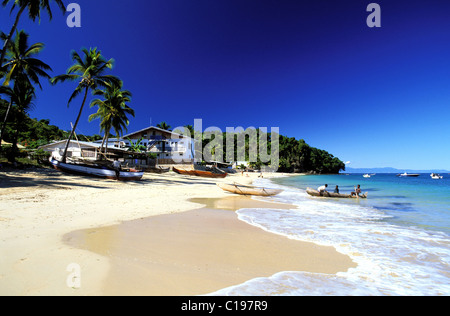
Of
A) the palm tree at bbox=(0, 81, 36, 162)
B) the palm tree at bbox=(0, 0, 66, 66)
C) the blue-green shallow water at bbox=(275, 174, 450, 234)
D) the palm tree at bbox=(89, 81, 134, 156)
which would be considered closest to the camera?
the blue-green shallow water at bbox=(275, 174, 450, 234)

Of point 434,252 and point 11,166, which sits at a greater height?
point 11,166

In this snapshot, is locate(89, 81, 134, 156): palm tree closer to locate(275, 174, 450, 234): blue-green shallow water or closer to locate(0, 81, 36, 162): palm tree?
locate(0, 81, 36, 162): palm tree

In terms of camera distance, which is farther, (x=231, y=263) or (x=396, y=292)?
(x=231, y=263)

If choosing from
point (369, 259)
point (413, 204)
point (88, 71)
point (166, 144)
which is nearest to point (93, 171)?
point (88, 71)

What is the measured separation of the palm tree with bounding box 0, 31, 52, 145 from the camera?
721 inches

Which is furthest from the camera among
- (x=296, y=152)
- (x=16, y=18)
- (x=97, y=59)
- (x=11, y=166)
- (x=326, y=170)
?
(x=326, y=170)

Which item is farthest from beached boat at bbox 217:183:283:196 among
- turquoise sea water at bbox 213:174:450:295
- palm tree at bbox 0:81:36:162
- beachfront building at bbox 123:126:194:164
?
beachfront building at bbox 123:126:194:164

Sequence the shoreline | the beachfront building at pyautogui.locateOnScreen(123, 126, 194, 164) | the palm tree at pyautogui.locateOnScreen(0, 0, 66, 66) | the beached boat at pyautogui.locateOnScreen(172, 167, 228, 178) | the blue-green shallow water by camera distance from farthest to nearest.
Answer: the beachfront building at pyautogui.locateOnScreen(123, 126, 194, 164) < the beached boat at pyautogui.locateOnScreen(172, 167, 228, 178) < the palm tree at pyautogui.locateOnScreen(0, 0, 66, 66) < the blue-green shallow water < the shoreline

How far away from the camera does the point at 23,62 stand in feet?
60.4

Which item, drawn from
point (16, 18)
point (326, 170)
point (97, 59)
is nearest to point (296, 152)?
point (326, 170)

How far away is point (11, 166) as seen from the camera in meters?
17.3

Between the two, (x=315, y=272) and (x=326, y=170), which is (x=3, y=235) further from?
(x=326, y=170)

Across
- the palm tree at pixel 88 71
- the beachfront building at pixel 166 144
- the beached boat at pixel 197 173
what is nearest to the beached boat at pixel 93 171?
the palm tree at pixel 88 71
